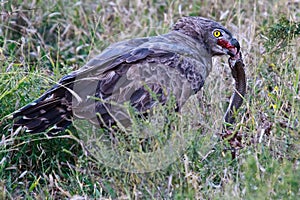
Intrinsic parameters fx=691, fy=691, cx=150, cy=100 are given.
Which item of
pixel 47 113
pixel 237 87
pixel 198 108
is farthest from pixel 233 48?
pixel 47 113

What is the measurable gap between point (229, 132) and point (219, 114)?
0.49 m

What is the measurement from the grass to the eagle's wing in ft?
0.46

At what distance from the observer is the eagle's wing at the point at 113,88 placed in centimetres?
479

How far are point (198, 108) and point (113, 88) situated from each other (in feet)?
2.12

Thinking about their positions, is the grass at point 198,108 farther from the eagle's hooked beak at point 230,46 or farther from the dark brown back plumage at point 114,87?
the eagle's hooked beak at point 230,46

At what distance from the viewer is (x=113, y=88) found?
4.82 m

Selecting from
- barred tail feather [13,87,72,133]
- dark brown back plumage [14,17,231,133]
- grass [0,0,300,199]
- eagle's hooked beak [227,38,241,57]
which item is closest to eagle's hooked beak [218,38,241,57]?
eagle's hooked beak [227,38,241,57]

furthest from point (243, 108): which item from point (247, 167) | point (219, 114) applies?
point (247, 167)

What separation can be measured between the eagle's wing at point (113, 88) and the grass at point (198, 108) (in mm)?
141

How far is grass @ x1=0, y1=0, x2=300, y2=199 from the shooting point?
13.6 feet

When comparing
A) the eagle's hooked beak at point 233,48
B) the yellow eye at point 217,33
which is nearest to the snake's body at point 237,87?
the eagle's hooked beak at point 233,48

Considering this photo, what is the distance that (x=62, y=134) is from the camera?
508cm

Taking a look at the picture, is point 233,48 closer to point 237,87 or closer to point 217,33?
point 217,33

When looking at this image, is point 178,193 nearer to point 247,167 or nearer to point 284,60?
point 247,167
